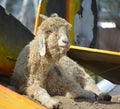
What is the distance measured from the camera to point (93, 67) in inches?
174

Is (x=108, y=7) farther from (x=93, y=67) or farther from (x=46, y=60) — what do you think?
(x=46, y=60)

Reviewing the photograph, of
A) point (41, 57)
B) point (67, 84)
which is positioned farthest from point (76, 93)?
point (41, 57)

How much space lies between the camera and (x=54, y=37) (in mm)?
3203

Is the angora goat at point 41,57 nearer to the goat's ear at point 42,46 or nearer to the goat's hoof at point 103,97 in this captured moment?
the goat's ear at point 42,46

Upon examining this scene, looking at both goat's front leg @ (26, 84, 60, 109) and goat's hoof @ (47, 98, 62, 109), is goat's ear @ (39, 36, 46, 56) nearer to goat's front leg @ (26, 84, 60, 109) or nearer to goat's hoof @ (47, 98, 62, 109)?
→ goat's front leg @ (26, 84, 60, 109)

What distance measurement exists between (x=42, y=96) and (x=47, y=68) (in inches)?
11.0

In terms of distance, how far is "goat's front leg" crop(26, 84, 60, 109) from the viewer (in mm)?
2982

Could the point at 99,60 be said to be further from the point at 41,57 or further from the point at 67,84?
the point at 41,57

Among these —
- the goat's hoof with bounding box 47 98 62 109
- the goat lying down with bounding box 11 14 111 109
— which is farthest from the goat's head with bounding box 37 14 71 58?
the goat's hoof with bounding box 47 98 62 109

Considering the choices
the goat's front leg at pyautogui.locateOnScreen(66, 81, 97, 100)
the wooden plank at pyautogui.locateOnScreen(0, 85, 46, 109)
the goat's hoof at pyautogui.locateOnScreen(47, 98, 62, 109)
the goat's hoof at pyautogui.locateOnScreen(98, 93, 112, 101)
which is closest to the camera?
the wooden plank at pyautogui.locateOnScreen(0, 85, 46, 109)

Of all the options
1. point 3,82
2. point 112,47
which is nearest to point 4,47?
point 3,82

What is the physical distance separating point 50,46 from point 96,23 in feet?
6.69

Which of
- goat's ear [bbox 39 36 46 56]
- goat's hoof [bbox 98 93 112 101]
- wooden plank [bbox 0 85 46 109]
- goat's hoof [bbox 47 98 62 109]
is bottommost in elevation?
goat's hoof [bbox 98 93 112 101]

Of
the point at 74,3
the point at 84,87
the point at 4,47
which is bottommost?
the point at 84,87
